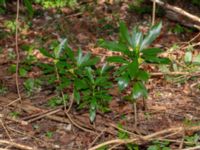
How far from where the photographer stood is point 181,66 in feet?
13.5

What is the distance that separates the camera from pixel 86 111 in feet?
11.6

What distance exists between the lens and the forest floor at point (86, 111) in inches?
127

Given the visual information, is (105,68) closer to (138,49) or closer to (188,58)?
(138,49)

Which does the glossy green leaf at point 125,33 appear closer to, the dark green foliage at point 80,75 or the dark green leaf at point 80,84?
the dark green foliage at point 80,75

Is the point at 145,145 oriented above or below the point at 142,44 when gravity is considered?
below

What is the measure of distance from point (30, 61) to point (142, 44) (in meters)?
1.97

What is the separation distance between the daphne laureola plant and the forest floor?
17cm

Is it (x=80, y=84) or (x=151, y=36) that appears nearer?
(x=151, y=36)

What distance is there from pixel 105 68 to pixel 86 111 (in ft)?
1.39

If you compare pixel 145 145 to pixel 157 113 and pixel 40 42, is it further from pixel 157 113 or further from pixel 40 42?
pixel 40 42

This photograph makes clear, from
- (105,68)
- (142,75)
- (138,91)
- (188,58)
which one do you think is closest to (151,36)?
(142,75)

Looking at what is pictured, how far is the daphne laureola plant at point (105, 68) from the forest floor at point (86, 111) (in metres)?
0.17

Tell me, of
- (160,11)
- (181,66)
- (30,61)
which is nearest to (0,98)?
(30,61)

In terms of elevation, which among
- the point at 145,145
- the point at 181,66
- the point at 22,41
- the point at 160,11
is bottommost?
the point at 145,145
